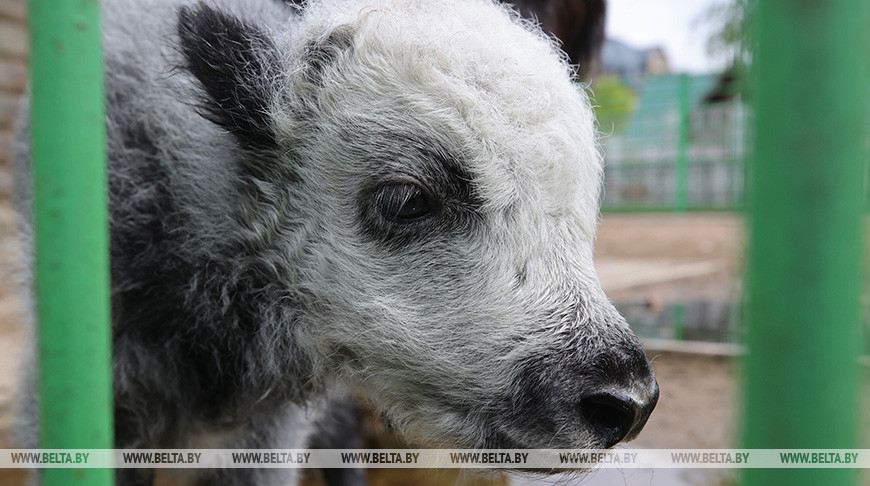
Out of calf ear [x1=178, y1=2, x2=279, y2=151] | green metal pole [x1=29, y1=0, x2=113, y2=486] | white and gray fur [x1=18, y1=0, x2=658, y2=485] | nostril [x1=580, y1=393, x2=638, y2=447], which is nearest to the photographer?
green metal pole [x1=29, y1=0, x2=113, y2=486]

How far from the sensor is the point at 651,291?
6051 millimetres

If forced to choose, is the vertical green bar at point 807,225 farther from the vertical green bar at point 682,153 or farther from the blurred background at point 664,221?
the vertical green bar at point 682,153

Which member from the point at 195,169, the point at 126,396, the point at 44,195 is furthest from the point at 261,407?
the point at 44,195

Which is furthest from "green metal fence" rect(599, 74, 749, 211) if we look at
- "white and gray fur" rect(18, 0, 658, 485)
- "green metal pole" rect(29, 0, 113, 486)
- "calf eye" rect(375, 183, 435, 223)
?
"green metal pole" rect(29, 0, 113, 486)

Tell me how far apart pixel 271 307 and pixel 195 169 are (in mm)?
408

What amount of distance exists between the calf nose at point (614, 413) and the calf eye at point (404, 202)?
1.60 ft

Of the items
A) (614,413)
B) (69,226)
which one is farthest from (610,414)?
(69,226)

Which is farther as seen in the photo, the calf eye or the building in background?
the building in background

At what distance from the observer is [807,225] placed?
0.46 metres

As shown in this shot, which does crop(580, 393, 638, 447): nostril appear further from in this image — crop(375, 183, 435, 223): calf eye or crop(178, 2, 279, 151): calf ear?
crop(178, 2, 279, 151): calf ear

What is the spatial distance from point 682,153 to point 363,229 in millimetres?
8269

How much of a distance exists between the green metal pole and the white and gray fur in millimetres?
622

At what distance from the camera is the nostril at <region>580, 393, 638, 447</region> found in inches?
45.6

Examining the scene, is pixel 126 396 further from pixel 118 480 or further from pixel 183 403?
pixel 118 480
